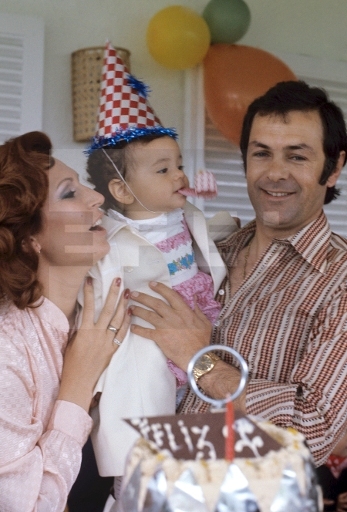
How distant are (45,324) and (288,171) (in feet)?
2.10

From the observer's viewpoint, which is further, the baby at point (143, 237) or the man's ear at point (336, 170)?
the man's ear at point (336, 170)

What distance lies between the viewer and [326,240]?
1457mm

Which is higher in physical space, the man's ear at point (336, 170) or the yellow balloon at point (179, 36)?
the yellow balloon at point (179, 36)

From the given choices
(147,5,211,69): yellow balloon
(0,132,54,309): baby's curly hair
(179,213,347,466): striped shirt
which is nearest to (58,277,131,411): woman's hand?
(0,132,54,309): baby's curly hair

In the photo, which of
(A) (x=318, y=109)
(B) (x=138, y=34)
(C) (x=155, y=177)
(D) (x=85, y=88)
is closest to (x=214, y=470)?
(C) (x=155, y=177)

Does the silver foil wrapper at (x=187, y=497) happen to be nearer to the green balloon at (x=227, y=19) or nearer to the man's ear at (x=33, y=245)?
the man's ear at (x=33, y=245)

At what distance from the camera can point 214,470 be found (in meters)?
0.67

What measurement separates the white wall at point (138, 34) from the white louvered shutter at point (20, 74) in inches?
3.8

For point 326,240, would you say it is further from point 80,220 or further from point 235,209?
point 235,209

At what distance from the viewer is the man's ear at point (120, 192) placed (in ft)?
4.64

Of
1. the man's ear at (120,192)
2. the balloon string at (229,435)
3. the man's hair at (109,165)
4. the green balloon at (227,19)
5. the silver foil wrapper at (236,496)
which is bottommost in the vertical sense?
the man's ear at (120,192)

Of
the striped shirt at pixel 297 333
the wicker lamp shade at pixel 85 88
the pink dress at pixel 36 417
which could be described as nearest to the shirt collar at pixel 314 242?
the striped shirt at pixel 297 333

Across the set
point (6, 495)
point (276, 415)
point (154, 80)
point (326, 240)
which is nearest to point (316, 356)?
point (276, 415)

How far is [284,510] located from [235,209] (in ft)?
Result: 5.89
